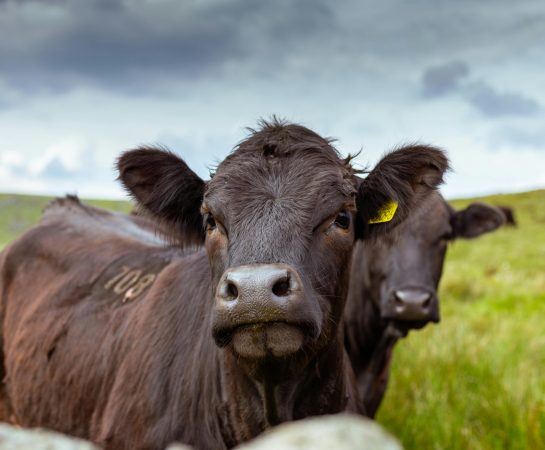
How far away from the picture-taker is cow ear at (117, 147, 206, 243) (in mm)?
3719

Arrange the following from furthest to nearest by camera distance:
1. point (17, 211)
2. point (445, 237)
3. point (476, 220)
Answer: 1. point (17, 211)
2. point (476, 220)
3. point (445, 237)

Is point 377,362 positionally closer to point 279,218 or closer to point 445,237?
point 445,237

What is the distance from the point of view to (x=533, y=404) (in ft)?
16.1

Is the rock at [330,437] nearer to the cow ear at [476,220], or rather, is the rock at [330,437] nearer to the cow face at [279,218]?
the cow face at [279,218]

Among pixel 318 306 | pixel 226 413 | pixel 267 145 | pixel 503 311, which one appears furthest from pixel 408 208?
pixel 503 311

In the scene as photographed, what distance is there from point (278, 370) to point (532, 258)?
25.4 metres

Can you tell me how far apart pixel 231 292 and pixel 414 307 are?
10.8 ft

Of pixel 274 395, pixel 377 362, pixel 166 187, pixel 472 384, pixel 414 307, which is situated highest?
pixel 166 187

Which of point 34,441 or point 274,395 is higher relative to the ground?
point 34,441

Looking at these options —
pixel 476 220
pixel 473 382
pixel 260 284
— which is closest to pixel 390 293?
pixel 473 382

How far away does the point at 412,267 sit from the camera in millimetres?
5844

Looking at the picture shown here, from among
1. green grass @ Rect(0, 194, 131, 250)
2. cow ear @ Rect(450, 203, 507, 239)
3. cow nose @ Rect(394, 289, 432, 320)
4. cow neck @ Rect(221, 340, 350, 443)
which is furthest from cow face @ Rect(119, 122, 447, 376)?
green grass @ Rect(0, 194, 131, 250)

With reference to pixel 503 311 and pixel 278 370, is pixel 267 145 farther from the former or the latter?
pixel 503 311

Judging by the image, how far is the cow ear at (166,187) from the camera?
12.2ft
